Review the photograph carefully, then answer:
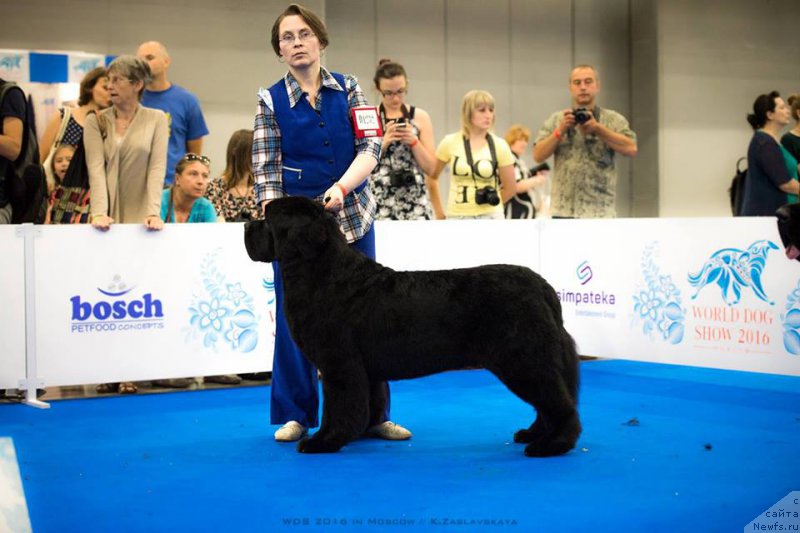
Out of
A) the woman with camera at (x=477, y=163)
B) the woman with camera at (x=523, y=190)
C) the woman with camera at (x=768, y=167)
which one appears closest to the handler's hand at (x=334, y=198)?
the woman with camera at (x=477, y=163)

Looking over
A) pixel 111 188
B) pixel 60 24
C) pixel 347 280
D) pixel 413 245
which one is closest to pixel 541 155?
pixel 413 245

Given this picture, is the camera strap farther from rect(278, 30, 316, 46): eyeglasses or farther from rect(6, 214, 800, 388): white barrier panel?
rect(278, 30, 316, 46): eyeglasses

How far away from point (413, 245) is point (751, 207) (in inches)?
102

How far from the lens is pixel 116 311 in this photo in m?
5.57

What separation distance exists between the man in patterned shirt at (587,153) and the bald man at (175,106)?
2.71 meters

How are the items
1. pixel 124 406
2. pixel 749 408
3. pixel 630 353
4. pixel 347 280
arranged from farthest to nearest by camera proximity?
pixel 630 353
pixel 124 406
pixel 749 408
pixel 347 280

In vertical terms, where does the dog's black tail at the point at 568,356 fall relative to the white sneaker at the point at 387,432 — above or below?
above

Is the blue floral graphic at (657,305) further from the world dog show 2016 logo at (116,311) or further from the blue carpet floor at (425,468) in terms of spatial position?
the world dog show 2016 logo at (116,311)

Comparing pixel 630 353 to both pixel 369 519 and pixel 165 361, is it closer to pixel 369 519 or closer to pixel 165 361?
pixel 165 361

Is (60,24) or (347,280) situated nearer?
(347,280)

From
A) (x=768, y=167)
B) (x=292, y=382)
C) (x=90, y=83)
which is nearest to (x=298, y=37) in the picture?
(x=292, y=382)

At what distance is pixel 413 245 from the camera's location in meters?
6.41

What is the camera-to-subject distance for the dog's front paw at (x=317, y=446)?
375 cm

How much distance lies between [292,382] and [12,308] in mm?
2196
